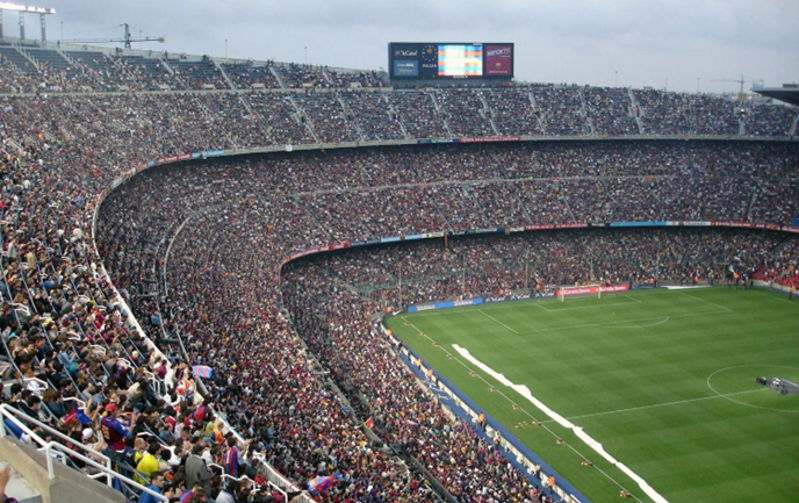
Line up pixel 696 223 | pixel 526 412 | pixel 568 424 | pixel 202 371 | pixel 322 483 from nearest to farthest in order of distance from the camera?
pixel 322 483, pixel 202 371, pixel 568 424, pixel 526 412, pixel 696 223

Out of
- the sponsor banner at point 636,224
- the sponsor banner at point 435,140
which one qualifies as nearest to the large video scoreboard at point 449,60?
the sponsor banner at point 435,140

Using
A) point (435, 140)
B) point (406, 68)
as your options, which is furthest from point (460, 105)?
point (435, 140)

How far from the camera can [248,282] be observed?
41156 mm

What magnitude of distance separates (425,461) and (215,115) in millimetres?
39131

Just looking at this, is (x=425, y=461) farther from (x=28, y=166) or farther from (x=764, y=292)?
(x=764, y=292)

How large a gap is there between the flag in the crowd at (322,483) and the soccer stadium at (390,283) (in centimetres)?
7

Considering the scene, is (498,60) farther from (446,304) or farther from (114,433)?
(114,433)

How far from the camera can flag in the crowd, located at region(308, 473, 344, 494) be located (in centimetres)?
1958

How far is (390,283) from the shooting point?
57281 mm

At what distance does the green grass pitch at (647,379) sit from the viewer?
31.1 meters

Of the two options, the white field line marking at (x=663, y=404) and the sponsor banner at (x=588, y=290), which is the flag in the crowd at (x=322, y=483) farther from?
the sponsor banner at (x=588, y=290)

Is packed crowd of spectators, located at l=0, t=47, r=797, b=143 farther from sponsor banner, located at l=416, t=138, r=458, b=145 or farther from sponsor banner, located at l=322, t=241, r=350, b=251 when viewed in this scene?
sponsor banner, located at l=322, t=241, r=350, b=251

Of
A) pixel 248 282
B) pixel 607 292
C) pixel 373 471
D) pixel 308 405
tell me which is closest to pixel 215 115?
pixel 248 282

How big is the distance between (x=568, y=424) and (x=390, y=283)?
2402 cm
